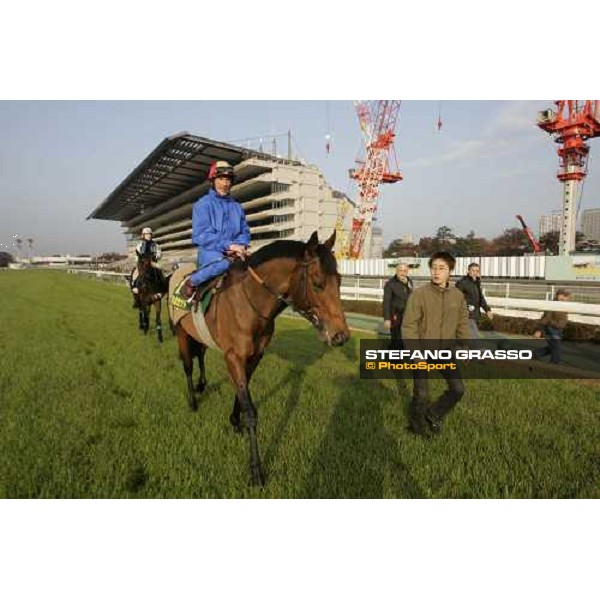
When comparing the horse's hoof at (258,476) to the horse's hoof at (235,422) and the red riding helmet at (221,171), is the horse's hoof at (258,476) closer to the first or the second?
the horse's hoof at (235,422)

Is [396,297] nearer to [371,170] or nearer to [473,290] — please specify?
[473,290]

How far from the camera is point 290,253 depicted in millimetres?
3094

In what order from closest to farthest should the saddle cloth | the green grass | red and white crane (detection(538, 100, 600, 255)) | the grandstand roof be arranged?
1. the green grass
2. the saddle cloth
3. red and white crane (detection(538, 100, 600, 255))
4. the grandstand roof

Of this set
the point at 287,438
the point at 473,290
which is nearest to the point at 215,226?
the point at 287,438

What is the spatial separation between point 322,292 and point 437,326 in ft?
5.39

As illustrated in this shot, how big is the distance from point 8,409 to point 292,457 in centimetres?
374

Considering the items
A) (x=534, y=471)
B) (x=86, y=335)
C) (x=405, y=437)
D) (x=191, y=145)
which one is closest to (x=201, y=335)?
(x=405, y=437)

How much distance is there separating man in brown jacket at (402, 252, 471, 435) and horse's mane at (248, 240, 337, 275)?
52.9 inches

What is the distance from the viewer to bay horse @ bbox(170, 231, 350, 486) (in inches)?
111

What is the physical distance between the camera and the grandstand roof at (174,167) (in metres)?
47.2

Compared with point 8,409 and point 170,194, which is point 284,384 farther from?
point 170,194

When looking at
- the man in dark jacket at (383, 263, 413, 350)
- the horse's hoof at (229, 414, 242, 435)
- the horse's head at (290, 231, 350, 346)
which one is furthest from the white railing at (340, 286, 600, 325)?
the horse's hoof at (229, 414, 242, 435)

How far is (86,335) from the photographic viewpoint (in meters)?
9.16

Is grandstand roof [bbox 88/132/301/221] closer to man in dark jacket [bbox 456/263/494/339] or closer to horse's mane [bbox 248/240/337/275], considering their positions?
man in dark jacket [bbox 456/263/494/339]
